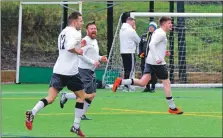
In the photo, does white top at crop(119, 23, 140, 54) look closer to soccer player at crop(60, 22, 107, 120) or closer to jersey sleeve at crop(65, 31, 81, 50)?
soccer player at crop(60, 22, 107, 120)

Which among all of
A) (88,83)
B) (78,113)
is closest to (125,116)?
(88,83)

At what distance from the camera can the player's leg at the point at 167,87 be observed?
536 inches

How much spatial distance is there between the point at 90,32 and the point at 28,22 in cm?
1469

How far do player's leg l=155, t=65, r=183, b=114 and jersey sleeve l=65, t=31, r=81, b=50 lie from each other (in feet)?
10.9

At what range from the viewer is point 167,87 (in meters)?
13.9

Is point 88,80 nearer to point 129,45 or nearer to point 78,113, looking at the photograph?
point 78,113

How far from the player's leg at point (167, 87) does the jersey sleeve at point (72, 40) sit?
332 cm

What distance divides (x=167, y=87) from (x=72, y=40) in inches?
139

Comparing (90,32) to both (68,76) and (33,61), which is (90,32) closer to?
(68,76)

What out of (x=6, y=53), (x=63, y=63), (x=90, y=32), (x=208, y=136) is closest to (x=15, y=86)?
(x=6, y=53)

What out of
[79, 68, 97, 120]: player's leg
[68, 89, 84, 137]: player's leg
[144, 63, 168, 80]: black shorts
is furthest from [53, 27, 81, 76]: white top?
[144, 63, 168, 80]: black shorts

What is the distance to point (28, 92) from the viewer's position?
770 inches

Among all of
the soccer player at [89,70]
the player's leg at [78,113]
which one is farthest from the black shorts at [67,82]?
the soccer player at [89,70]

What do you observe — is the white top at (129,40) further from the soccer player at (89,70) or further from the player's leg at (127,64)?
the soccer player at (89,70)
